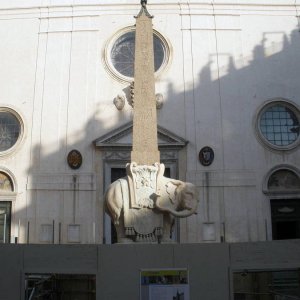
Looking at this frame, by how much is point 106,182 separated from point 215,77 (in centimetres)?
479

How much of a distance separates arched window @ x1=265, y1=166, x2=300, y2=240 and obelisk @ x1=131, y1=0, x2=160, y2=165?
783 centimetres

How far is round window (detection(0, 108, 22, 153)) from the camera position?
56.9 feet

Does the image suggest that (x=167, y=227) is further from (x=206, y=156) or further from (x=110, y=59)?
(x=110, y=59)

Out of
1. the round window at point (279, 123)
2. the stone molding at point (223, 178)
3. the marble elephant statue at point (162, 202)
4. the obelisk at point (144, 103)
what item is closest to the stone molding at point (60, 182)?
the stone molding at point (223, 178)

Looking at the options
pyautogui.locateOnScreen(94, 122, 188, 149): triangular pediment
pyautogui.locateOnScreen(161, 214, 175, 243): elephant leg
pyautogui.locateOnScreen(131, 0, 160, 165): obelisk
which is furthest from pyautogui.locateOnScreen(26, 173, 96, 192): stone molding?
pyautogui.locateOnScreen(161, 214, 175, 243): elephant leg

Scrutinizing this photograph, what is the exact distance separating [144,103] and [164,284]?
355 cm

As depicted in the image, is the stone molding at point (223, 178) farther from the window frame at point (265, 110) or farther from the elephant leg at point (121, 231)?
the elephant leg at point (121, 231)

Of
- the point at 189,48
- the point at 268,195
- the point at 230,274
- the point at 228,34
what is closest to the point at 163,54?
the point at 189,48

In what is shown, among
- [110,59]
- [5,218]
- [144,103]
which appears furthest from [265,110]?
[5,218]

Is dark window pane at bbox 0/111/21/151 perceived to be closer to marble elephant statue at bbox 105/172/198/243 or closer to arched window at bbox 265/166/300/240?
arched window at bbox 265/166/300/240

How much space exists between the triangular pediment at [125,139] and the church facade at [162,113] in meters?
0.03

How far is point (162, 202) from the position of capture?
363 inches

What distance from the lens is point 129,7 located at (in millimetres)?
18188

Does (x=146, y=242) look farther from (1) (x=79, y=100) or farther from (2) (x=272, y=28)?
(2) (x=272, y=28)
